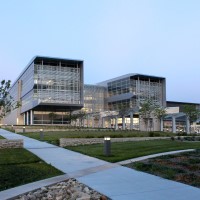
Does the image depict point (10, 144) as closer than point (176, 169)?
No

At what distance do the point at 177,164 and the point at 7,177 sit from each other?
6.23m

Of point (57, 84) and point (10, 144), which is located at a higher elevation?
point (57, 84)

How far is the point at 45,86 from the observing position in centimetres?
7781

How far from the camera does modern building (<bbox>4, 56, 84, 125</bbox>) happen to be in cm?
7769

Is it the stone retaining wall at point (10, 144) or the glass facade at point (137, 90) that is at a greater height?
the glass facade at point (137, 90)

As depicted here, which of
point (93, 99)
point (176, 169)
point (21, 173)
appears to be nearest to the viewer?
point (21, 173)

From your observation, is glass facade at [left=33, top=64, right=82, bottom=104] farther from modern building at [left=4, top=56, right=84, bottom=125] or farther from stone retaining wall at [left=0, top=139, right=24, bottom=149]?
stone retaining wall at [left=0, top=139, right=24, bottom=149]

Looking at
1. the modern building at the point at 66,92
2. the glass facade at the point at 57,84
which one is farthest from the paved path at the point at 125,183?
the glass facade at the point at 57,84

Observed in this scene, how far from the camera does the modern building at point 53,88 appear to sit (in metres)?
77.7

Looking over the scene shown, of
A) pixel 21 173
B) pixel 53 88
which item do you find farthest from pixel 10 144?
pixel 53 88

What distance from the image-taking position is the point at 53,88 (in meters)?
78.2

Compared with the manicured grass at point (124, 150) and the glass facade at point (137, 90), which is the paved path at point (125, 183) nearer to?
the manicured grass at point (124, 150)

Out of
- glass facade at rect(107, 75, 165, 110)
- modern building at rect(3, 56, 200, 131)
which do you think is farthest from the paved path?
glass facade at rect(107, 75, 165, 110)

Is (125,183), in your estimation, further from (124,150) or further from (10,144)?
(10,144)
